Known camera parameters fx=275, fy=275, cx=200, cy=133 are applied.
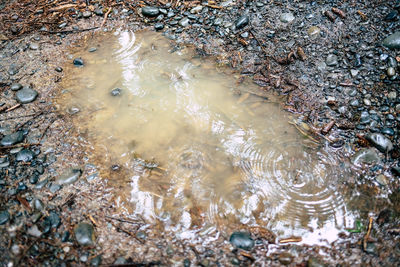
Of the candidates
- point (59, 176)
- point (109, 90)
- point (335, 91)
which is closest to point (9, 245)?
point (59, 176)

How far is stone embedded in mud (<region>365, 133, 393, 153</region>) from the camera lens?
264 centimetres

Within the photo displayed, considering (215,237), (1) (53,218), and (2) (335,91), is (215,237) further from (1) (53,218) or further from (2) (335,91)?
(2) (335,91)

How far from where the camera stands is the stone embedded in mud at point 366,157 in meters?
2.62

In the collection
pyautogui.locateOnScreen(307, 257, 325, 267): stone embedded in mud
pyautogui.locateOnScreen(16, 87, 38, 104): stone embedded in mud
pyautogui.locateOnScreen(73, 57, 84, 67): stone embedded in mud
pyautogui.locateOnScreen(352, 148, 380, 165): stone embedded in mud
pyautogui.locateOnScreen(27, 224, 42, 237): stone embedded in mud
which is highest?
pyautogui.locateOnScreen(73, 57, 84, 67): stone embedded in mud

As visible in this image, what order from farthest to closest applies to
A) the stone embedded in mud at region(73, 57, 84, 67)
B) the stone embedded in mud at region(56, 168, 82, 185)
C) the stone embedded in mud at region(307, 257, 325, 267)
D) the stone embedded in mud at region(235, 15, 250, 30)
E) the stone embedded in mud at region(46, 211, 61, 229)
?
1. the stone embedded in mud at region(235, 15, 250, 30)
2. the stone embedded in mud at region(73, 57, 84, 67)
3. the stone embedded in mud at region(56, 168, 82, 185)
4. the stone embedded in mud at region(46, 211, 61, 229)
5. the stone embedded in mud at region(307, 257, 325, 267)

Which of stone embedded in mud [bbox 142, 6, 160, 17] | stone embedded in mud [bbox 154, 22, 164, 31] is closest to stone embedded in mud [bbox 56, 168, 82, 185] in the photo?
stone embedded in mud [bbox 154, 22, 164, 31]

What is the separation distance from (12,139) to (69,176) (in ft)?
2.72

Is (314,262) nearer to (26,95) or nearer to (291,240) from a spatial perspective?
(291,240)

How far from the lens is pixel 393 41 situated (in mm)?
3160

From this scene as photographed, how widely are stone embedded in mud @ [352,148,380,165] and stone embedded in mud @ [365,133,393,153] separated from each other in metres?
0.07

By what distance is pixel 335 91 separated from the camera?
10.2 feet

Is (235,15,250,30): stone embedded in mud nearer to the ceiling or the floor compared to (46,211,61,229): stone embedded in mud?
nearer to the ceiling

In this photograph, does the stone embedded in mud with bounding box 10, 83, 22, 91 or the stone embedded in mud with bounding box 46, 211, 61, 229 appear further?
the stone embedded in mud with bounding box 10, 83, 22, 91

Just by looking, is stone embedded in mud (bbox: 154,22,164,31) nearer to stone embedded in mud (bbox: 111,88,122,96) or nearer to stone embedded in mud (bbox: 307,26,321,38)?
stone embedded in mud (bbox: 111,88,122,96)
